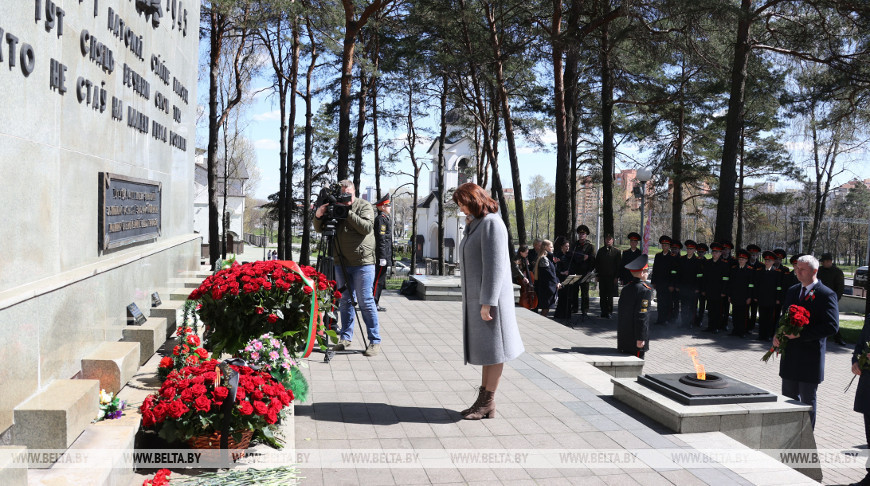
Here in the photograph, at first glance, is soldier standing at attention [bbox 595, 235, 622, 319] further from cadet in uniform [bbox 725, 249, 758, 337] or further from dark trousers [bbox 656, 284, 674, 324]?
cadet in uniform [bbox 725, 249, 758, 337]

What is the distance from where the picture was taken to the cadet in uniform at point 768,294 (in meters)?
13.8

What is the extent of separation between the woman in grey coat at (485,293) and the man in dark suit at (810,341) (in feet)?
9.72

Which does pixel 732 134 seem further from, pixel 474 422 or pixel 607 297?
pixel 474 422

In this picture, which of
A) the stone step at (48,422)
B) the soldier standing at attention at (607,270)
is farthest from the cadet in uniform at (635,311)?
the soldier standing at attention at (607,270)

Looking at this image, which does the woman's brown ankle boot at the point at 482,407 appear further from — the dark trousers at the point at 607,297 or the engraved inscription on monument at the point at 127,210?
the dark trousers at the point at 607,297

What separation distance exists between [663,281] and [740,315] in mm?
1770

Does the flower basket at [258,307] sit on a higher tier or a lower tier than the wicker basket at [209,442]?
higher

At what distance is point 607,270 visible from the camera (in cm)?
1473

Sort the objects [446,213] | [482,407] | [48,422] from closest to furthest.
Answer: [48,422]
[482,407]
[446,213]

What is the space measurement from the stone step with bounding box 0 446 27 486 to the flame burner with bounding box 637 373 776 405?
4550mm

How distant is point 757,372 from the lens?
1070 centimetres

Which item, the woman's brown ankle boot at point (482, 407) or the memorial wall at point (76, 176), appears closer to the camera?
the memorial wall at point (76, 176)

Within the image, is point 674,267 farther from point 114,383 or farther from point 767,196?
point 767,196

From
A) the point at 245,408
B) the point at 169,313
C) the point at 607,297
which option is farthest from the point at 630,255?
the point at 245,408
